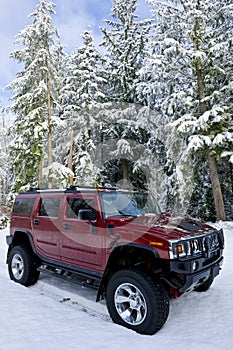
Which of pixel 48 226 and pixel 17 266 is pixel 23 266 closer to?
pixel 17 266

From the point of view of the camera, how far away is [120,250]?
11.6 feet

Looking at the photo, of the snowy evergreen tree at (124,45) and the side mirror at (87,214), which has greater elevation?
the snowy evergreen tree at (124,45)

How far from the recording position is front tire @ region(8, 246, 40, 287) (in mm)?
4848

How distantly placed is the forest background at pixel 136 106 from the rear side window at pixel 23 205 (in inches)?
279

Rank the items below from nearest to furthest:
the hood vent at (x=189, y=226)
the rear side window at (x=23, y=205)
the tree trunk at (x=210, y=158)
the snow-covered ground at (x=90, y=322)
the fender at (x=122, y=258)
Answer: the snow-covered ground at (x=90, y=322)
the fender at (x=122, y=258)
the hood vent at (x=189, y=226)
the rear side window at (x=23, y=205)
the tree trunk at (x=210, y=158)

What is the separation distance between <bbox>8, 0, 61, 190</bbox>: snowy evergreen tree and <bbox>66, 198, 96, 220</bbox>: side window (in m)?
9.22

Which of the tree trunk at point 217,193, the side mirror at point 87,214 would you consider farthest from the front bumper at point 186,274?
the tree trunk at point 217,193

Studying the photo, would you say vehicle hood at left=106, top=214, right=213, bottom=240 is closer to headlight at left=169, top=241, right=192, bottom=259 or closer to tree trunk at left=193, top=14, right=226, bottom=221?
headlight at left=169, top=241, right=192, bottom=259

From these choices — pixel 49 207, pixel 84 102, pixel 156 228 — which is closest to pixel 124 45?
pixel 84 102

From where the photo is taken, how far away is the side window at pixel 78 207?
158 inches

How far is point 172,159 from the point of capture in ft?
40.8

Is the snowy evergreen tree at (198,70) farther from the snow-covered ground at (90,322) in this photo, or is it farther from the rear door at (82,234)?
the snow-covered ground at (90,322)

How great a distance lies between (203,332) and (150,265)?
40.1 inches

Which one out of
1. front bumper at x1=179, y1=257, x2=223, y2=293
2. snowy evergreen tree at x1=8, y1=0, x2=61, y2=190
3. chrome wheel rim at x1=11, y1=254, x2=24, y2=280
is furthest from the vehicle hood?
snowy evergreen tree at x1=8, y1=0, x2=61, y2=190
